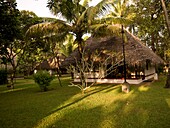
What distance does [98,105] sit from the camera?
909 cm

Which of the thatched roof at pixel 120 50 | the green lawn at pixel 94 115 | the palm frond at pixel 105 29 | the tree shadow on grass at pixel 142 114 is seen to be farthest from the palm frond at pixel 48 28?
the tree shadow on grass at pixel 142 114

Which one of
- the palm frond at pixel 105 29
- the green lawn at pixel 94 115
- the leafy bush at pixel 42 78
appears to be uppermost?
the palm frond at pixel 105 29

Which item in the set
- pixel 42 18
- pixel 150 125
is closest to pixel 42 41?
pixel 42 18

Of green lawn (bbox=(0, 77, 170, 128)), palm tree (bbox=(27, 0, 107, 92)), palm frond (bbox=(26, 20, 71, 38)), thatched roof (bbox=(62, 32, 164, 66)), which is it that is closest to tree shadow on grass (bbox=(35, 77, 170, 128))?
green lawn (bbox=(0, 77, 170, 128))

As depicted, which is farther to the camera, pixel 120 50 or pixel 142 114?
pixel 120 50

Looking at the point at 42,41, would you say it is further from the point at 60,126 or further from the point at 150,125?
the point at 150,125

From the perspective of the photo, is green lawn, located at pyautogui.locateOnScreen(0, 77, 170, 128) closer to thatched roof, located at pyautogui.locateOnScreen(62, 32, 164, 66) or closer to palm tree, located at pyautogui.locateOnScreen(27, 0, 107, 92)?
palm tree, located at pyautogui.locateOnScreen(27, 0, 107, 92)

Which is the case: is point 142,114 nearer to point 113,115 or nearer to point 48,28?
point 113,115

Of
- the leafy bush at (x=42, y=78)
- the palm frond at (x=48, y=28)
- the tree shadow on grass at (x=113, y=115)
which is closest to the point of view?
the tree shadow on grass at (x=113, y=115)

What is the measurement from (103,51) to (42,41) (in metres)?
6.10

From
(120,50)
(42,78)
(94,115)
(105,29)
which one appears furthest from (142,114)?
(120,50)

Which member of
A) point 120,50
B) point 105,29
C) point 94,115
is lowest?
point 94,115

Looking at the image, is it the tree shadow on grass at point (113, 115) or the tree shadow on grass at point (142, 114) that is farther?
the tree shadow on grass at point (113, 115)

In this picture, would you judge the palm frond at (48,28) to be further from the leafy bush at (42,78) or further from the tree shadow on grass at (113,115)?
the tree shadow on grass at (113,115)
